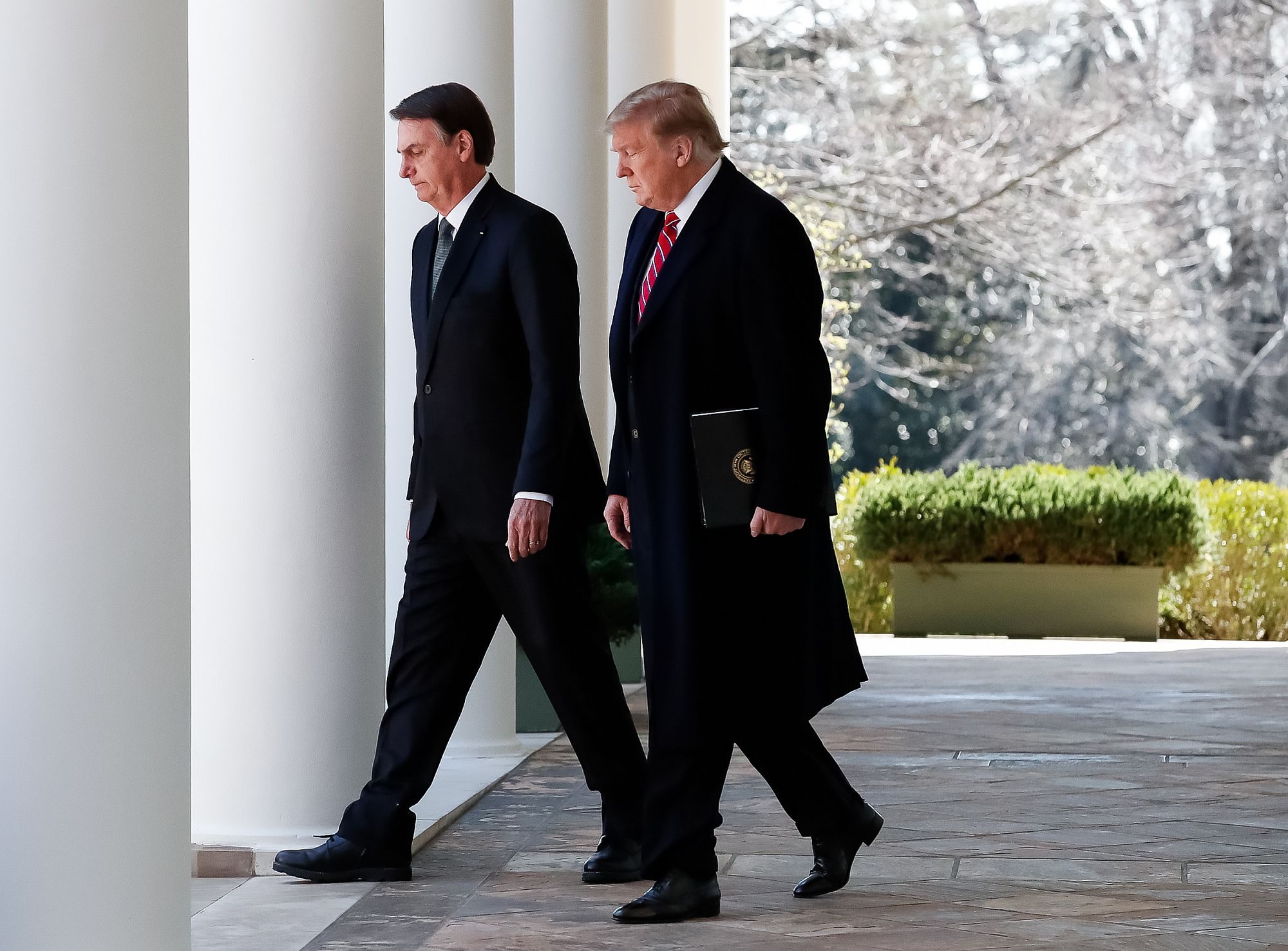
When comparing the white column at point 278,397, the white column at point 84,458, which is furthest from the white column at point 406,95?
the white column at point 84,458

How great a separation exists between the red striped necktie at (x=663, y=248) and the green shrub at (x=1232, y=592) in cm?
1067

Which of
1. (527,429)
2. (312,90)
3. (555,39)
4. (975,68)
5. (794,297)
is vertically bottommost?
(527,429)

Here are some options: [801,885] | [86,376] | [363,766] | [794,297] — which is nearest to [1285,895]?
[801,885]

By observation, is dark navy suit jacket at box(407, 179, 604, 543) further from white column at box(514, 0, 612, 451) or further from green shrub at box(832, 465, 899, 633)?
green shrub at box(832, 465, 899, 633)

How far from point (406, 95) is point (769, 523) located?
9.80ft

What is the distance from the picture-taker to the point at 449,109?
443 cm

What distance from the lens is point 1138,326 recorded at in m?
22.6

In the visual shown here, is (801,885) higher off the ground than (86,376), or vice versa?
(86,376)

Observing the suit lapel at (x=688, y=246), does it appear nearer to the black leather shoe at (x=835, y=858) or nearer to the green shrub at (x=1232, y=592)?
the black leather shoe at (x=835, y=858)

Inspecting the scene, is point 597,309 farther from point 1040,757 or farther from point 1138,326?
point 1138,326

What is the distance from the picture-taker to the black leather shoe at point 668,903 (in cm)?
400

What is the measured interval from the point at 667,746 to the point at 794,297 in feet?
3.31

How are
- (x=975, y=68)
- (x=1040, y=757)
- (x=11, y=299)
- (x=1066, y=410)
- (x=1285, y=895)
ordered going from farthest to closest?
(x=1066, y=410) < (x=975, y=68) < (x=1040, y=757) < (x=1285, y=895) < (x=11, y=299)

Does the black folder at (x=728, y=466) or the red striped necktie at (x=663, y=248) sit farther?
the red striped necktie at (x=663, y=248)
